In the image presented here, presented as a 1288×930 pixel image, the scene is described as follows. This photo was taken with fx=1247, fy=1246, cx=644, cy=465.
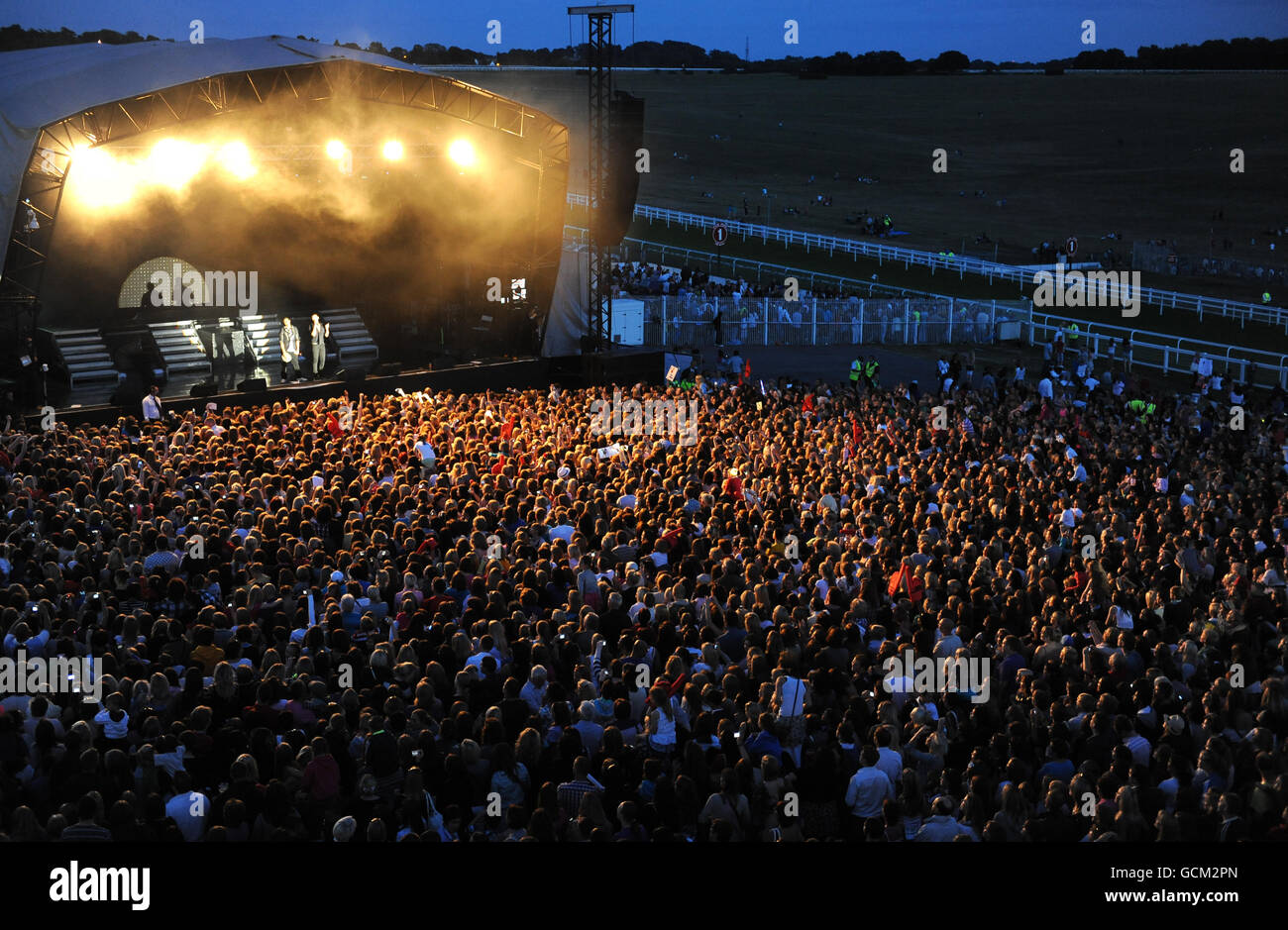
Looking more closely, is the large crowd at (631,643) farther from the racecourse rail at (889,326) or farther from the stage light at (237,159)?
the racecourse rail at (889,326)

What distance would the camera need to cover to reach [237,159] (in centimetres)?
2430

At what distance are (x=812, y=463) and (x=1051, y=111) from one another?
295 feet

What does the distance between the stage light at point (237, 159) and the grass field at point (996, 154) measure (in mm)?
29072

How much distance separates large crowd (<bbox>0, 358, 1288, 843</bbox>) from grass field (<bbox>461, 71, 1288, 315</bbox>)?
134 feet

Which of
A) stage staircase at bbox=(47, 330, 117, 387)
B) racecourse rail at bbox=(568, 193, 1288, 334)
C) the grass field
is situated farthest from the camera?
the grass field

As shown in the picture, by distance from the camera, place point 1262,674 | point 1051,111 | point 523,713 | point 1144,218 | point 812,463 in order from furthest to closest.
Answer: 1. point 1051,111
2. point 1144,218
3. point 812,463
4. point 1262,674
5. point 523,713

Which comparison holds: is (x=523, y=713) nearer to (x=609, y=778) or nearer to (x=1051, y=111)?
(x=609, y=778)

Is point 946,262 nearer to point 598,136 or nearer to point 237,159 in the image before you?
point 598,136

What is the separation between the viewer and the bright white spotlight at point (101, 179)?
894 inches

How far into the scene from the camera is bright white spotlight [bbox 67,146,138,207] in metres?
22.7

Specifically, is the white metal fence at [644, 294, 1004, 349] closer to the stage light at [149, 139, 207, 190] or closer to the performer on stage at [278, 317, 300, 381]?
the performer on stage at [278, 317, 300, 381]

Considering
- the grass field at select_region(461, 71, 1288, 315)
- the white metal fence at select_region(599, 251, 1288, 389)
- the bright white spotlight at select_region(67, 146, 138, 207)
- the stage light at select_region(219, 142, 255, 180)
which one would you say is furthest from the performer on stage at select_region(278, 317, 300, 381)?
A: the grass field at select_region(461, 71, 1288, 315)
